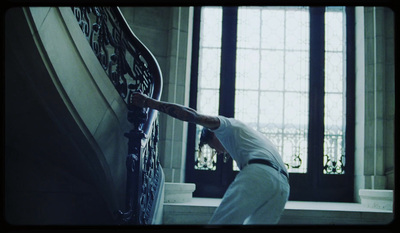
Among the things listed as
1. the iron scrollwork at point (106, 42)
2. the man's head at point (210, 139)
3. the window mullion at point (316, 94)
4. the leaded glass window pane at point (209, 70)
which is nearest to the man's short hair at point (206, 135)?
the man's head at point (210, 139)

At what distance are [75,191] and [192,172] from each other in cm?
223

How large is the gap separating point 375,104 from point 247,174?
348 centimetres

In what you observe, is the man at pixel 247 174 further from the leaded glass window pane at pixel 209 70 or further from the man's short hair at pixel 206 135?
the leaded glass window pane at pixel 209 70

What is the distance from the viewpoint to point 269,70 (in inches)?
250

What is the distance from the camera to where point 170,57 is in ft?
19.3

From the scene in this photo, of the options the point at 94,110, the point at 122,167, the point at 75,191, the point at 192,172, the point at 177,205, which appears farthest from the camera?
the point at 192,172

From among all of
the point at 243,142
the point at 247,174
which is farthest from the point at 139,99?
the point at 247,174

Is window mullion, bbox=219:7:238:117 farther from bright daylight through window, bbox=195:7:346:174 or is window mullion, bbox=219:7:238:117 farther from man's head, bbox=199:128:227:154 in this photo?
man's head, bbox=199:128:227:154

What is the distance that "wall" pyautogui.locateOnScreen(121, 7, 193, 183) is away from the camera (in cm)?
574

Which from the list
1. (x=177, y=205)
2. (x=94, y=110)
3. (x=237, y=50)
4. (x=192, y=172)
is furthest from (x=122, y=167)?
(x=237, y=50)

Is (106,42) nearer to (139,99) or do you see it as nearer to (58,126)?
(139,99)

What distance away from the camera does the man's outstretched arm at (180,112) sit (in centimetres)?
298
